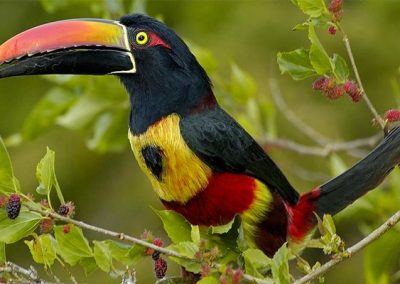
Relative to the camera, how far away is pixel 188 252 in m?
3.31

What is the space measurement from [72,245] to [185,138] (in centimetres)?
100

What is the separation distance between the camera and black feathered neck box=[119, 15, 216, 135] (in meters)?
4.48

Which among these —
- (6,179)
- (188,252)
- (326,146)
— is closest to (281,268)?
(188,252)

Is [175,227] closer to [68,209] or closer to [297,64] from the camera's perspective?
[68,209]

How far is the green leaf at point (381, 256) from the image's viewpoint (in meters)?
4.64

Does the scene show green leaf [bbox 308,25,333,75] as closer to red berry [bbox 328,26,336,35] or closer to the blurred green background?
red berry [bbox 328,26,336,35]

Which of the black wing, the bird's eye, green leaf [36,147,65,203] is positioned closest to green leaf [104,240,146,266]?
green leaf [36,147,65,203]

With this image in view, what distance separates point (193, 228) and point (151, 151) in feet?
3.12

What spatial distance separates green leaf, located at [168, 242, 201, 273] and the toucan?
0.94 metres

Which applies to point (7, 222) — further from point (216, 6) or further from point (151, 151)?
point (216, 6)

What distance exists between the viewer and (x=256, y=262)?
342 cm

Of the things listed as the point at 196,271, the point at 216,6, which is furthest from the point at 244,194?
the point at 216,6

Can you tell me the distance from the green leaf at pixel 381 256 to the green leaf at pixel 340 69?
1222mm

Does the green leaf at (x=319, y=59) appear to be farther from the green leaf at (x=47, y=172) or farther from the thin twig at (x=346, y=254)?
the green leaf at (x=47, y=172)
